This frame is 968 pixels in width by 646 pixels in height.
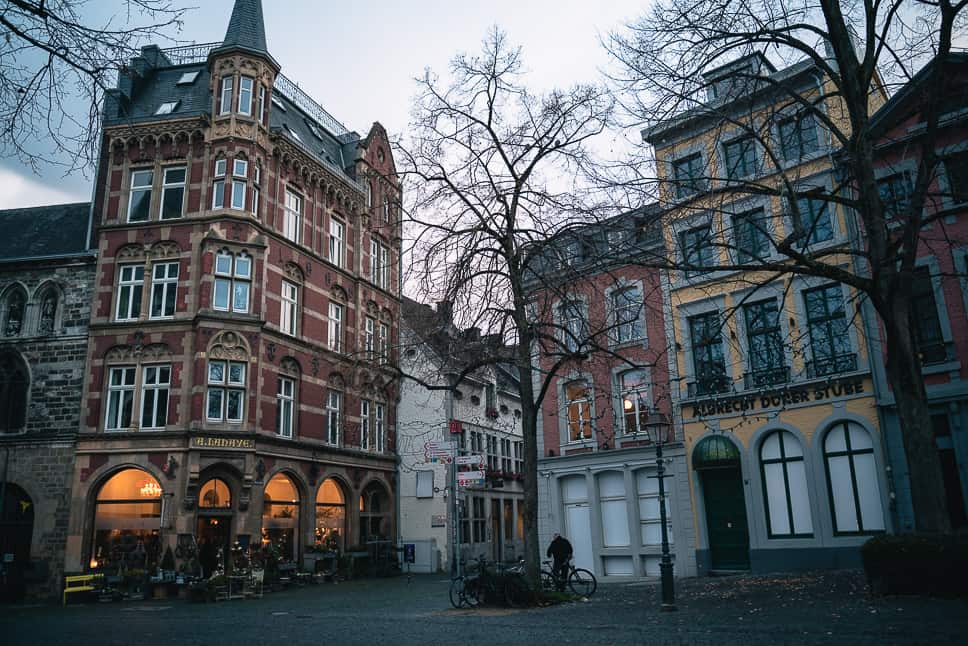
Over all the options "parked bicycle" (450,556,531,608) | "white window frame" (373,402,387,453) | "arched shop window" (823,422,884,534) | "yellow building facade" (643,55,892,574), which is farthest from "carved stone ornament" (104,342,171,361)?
"arched shop window" (823,422,884,534)

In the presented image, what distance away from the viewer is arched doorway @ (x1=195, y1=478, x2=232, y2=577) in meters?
26.3

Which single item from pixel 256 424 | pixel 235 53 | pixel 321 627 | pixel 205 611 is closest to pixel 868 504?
pixel 321 627

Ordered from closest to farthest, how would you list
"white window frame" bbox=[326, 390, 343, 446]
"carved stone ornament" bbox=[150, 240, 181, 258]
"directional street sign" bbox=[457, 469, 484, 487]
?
"directional street sign" bbox=[457, 469, 484, 487] → "carved stone ornament" bbox=[150, 240, 181, 258] → "white window frame" bbox=[326, 390, 343, 446]

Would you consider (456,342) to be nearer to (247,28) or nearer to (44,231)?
(247,28)

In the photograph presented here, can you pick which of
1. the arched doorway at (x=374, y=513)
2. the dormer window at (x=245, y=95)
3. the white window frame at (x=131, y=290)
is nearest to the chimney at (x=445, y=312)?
the white window frame at (x=131, y=290)

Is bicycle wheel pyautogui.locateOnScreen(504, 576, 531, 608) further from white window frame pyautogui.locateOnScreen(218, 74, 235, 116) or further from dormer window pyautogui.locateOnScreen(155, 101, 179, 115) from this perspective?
dormer window pyautogui.locateOnScreen(155, 101, 179, 115)

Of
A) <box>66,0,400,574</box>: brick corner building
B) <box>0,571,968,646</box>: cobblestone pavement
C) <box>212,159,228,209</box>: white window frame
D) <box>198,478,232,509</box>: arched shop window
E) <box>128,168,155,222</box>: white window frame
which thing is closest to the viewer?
<box>0,571,968,646</box>: cobblestone pavement

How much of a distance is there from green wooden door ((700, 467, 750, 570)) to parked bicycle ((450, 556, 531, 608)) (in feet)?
30.0

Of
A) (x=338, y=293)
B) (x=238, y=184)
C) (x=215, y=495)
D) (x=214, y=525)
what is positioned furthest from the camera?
(x=338, y=293)

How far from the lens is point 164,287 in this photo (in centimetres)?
2822

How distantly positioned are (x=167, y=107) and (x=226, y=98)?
344 centimetres

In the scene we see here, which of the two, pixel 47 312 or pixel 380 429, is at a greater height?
pixel 47 312

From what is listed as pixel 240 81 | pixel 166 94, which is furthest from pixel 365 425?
pixel 166 94

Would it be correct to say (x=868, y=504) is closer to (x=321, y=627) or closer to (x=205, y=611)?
(x=321, y=627)
